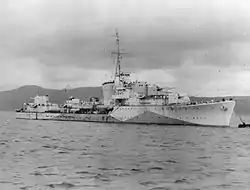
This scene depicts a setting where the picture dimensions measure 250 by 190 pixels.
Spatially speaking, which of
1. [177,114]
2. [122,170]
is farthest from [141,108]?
[122,170]

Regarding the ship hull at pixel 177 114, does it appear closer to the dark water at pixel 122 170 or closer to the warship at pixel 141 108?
the warship at pixel 141 108

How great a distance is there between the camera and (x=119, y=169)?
16.8 meters

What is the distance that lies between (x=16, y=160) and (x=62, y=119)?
63776 millimetres

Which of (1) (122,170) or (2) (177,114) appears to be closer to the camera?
(1) (122,170)

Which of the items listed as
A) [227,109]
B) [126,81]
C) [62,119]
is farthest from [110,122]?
[227,109]

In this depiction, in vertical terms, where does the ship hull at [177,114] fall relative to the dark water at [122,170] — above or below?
above

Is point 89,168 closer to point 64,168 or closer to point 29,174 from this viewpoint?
point 64,168

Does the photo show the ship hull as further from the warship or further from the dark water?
the dark water

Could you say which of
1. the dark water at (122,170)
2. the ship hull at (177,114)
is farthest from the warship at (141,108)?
the dark water at (122,170)

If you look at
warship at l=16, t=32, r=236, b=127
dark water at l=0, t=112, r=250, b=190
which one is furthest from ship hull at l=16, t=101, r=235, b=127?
dark water at l=0, t=112, r=250, b=190

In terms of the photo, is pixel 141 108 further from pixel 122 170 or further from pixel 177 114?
pixel 122 170

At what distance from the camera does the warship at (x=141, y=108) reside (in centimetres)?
6038

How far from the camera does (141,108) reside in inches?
2569

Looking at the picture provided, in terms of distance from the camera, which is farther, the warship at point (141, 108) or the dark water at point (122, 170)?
the warship at point (141, 108)
